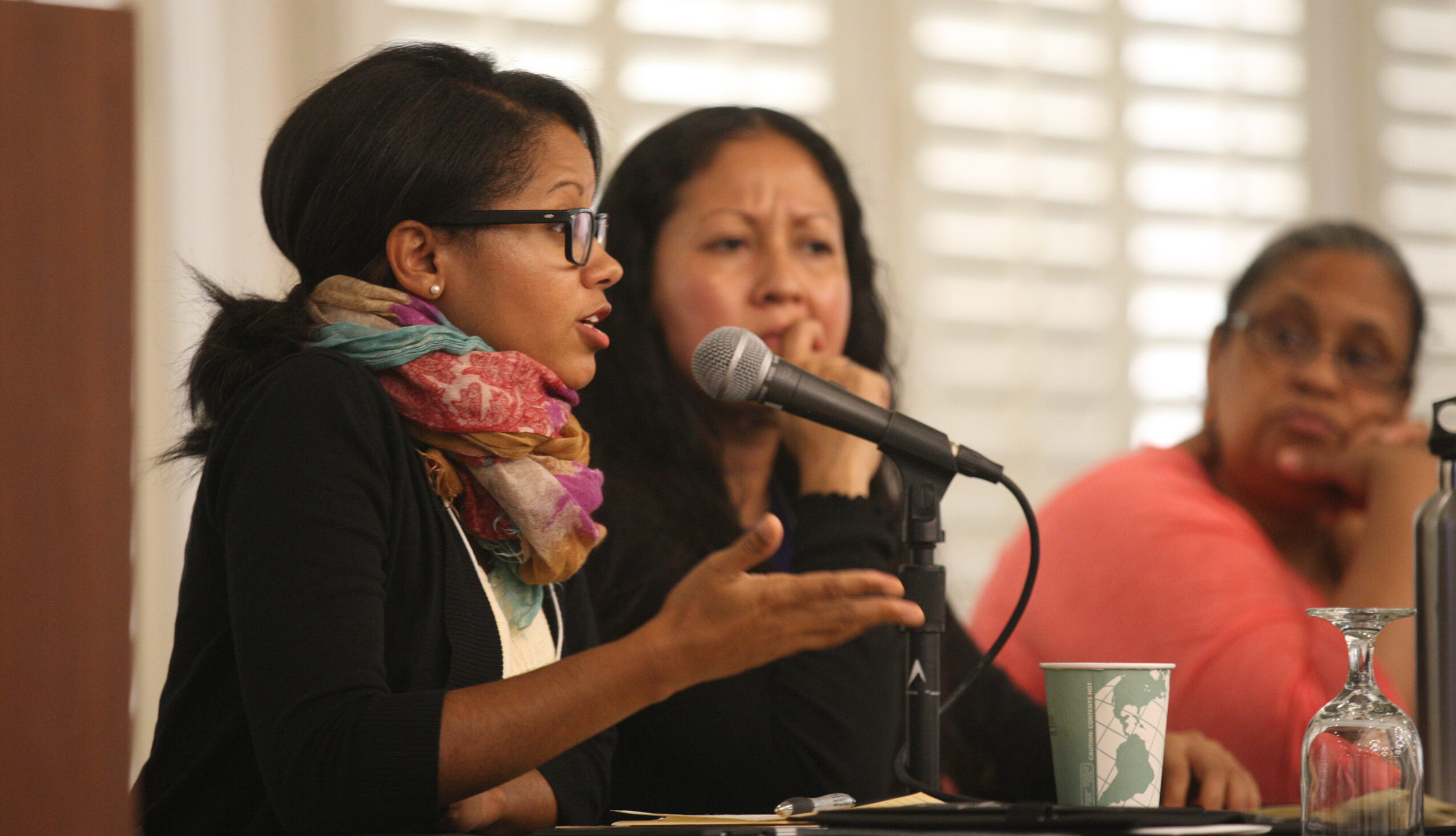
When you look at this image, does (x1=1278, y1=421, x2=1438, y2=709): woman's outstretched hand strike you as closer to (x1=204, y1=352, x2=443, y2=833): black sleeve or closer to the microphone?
the microphone

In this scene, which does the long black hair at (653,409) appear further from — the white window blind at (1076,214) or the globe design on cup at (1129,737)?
the white window blind at (1076,214)

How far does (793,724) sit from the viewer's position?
1.36 m

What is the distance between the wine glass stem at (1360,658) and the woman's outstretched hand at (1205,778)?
0.26 meters

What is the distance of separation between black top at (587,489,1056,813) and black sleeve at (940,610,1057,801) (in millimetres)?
259

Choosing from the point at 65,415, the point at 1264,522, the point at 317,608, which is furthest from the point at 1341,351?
the point at 65,415

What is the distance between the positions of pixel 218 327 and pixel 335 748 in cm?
42

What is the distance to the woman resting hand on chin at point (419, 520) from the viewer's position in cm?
88

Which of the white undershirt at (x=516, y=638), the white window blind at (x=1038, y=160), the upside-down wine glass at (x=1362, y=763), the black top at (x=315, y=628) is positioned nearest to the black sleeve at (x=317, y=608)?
the black top at (x=315, y=628)

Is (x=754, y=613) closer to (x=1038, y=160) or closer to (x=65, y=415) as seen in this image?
(x=65, y=415)

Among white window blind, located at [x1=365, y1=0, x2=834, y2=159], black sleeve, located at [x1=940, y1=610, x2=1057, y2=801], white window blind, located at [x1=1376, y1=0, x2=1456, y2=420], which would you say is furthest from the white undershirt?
white window blind, located at [x1=1376, y1=0, x2=1456, y2=420]

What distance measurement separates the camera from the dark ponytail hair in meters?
1.12

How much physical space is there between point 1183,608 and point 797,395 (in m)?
1.24

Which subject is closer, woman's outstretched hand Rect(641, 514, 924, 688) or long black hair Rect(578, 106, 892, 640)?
woman's outstretched hand Rect(641, 514, 924, 688)

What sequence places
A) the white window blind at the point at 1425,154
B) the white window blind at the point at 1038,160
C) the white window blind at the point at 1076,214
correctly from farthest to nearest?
the white window blind at the point at 1425,154, the white window blind at the point at 1076,214, the white window blind at the point at 1038,160
